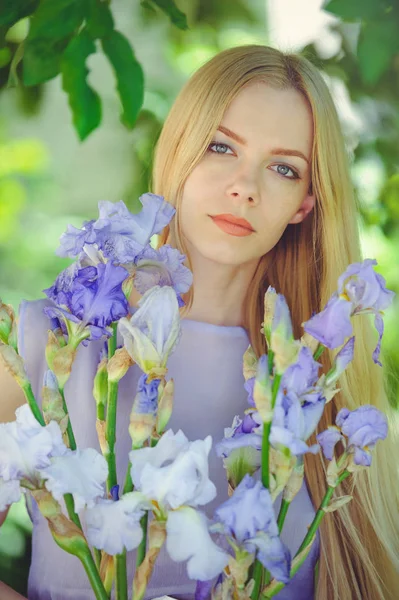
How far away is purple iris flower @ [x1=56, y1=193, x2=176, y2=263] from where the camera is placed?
638mm

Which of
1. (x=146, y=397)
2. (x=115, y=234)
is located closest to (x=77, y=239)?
(x=115, y=234)

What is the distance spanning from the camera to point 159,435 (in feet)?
2.05

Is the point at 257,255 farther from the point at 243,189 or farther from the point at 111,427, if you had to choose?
the point at 111,427

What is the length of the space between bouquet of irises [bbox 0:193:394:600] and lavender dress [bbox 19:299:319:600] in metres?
0.18

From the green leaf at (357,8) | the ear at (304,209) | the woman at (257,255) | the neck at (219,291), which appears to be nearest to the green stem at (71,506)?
the woman at (257,255)

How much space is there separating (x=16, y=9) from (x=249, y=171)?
0.38 meters

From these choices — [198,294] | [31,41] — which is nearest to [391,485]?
[198,294]

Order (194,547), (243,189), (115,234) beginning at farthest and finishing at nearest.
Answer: (243,189) < (115,234) < (194,547)

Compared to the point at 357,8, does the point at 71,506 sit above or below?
below

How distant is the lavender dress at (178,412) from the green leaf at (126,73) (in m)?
0.27

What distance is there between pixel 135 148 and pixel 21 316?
0.85 feet

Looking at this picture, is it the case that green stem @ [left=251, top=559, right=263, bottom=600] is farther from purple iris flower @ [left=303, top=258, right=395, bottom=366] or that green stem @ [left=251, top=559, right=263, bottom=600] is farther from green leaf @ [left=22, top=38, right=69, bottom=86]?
green leaf @ [left=22, top=38, right=69, bottom=86]

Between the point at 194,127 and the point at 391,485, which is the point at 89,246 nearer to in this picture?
the point at 194,127

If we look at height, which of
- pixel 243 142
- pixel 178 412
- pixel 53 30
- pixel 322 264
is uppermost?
pixel 53 30
